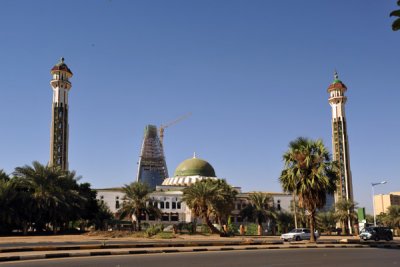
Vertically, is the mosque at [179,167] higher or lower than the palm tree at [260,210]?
higher

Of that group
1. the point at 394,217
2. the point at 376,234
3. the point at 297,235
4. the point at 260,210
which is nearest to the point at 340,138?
the point at 394,217

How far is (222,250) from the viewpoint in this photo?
26.2m

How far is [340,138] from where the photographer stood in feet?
371

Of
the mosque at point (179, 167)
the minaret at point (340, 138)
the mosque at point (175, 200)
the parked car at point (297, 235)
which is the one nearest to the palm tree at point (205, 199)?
the parked car at point (297, 235)

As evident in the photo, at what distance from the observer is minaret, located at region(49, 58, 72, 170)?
97625 millimetres

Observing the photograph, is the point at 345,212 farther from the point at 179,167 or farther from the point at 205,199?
the point at 179,167

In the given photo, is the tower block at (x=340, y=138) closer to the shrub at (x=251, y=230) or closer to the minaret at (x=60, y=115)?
the shrub at (x=251, y=230)

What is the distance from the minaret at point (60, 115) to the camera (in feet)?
320

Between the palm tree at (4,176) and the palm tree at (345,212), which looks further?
the palm tree at (345,212)

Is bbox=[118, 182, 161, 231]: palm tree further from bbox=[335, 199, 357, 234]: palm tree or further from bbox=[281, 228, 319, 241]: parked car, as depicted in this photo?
bbox=[335, 199, 357, 234]: palm tree

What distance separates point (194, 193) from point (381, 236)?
21.3 meters

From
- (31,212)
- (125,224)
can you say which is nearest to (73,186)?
(31,212)

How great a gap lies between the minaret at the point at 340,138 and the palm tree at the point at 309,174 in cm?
7638

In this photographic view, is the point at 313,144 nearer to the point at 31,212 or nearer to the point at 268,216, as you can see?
the point at 31,212
